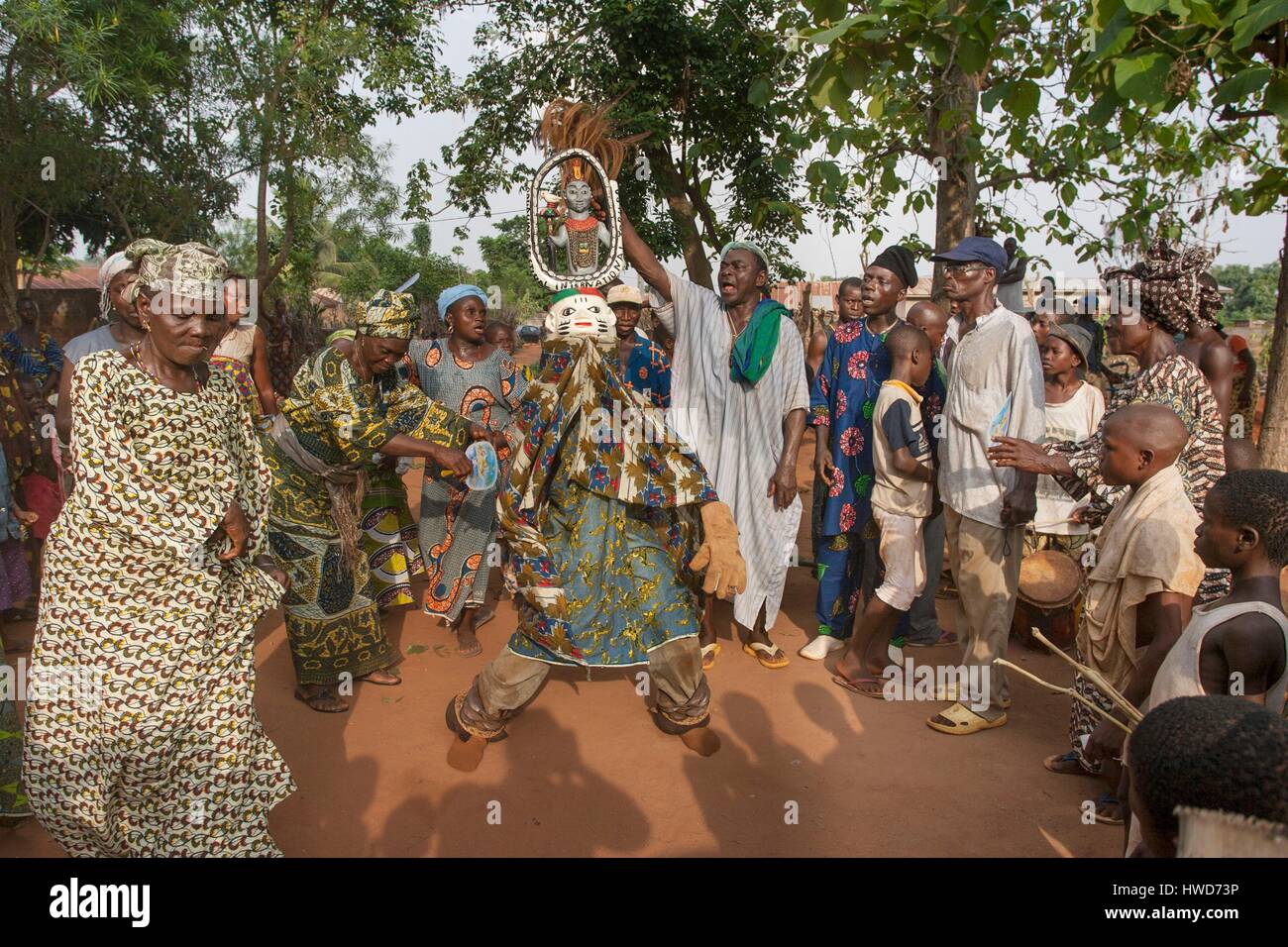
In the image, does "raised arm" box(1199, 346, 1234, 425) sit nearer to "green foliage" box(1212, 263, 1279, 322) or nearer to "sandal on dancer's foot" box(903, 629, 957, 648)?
"sandal on dancer's foot" box(903, 629, 957, 648)

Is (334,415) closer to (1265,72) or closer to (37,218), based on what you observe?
(1265,72)

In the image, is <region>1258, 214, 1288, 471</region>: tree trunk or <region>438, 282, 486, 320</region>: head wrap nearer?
<region>438, 282, 486, 320</region>: head wrap

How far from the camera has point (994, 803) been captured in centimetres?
368

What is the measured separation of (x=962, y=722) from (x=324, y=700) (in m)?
3.16

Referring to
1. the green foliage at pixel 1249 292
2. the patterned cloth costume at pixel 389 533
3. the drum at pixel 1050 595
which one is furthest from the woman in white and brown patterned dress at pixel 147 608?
the green foliage at pixel 1249 292

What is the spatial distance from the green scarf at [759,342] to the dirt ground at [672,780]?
1.69m

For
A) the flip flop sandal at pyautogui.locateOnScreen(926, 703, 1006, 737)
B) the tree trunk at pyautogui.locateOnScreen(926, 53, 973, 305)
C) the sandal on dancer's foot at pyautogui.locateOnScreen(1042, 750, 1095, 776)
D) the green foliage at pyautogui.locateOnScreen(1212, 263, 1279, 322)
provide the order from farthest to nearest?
the green foliage at pyautogui.locateOnScreen(1212, 263, 1279, 322) → the tree trunk at pyautogui.locateOnScreen(926, 53, 973, 305) → the flip flop sandal at pyautogui.locateOnScreen(926, 703, 1006, 737) → the sandal on dancer's foot at pyautogui.locateOnScreen(1042, 750, 1095, 776)

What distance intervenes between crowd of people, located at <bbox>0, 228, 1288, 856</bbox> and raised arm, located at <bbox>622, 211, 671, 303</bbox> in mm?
29

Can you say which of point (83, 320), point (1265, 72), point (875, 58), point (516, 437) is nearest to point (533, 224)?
point (516, 437)

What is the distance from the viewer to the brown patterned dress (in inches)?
102

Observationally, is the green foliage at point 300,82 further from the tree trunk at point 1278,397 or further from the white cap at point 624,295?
the tree trunk at point 1278,397

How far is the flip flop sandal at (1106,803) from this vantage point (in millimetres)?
3520

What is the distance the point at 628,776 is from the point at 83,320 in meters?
19.0

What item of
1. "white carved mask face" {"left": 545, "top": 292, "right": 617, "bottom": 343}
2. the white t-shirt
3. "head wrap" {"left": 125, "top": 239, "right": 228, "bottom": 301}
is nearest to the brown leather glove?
"white carved mask face" {"left": 545, "top": 292, "right": 617, "bottom": 343}
